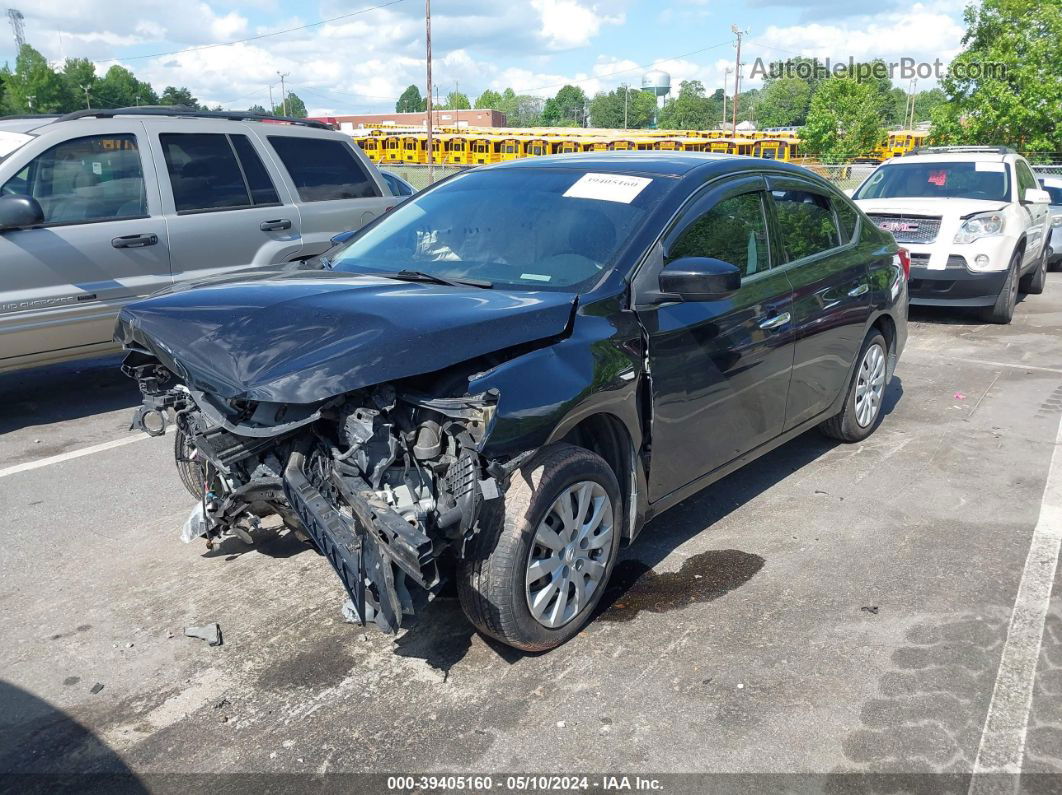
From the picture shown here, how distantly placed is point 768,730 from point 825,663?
52 cm

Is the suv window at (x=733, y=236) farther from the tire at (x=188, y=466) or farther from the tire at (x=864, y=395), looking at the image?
the tire at (x=188, y=466)

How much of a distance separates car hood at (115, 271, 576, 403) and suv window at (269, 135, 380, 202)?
13.7 ft

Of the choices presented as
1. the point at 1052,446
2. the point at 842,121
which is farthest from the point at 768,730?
the point at 842,121

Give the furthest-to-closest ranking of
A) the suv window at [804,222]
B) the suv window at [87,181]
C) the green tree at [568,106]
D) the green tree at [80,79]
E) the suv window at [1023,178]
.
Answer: the green tree at [568,106] → the green tree at [80,79] → the suv window at [1023,178] → the suv window at [87,181] → the suv window at [804,222]

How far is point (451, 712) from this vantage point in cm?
308

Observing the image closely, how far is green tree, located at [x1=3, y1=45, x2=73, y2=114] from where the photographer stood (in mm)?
85188

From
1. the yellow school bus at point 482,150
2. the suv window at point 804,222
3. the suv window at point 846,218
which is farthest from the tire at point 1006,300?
the yellow school bus at point 482,150

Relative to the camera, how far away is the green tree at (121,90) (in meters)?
104

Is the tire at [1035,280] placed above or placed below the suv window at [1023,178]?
below

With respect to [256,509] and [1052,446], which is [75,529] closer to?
[256,509]

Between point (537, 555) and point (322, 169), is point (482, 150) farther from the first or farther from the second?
point (537, 555)

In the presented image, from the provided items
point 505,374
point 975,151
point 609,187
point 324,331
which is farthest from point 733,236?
point 975,151

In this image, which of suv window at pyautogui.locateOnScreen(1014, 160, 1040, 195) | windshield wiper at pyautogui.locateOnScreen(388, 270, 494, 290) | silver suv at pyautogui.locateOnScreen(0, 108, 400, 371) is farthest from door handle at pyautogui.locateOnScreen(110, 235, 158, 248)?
suv window at pyautogui.locateOnScreen(1014, 160, 1040, 195)

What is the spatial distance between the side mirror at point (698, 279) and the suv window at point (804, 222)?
1227mm
